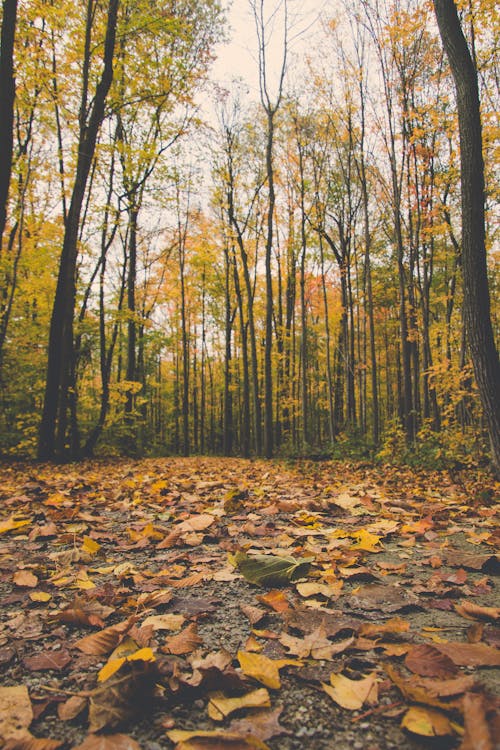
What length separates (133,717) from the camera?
92cm

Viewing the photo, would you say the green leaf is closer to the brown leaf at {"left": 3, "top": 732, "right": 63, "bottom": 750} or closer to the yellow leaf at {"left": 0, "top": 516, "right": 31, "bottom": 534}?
the brown leaf at {"left": 3, "top": 732, "right": 63, "bottom": 750}

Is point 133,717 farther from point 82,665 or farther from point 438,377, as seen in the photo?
point 438,377

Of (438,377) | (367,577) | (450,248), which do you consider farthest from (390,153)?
(367,577)

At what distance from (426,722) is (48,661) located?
981 millimetres

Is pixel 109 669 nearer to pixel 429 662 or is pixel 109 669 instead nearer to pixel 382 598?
pixel 429 662

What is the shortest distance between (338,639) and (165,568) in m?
1.05

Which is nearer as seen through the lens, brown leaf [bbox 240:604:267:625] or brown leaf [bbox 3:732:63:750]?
brown leaf [bbox 3:732:63:750]

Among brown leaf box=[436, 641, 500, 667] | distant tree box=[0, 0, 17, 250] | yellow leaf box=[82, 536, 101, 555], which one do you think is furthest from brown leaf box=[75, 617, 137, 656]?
distant tree box=[0, 0, 17, 250]

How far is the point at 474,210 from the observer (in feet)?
14.9

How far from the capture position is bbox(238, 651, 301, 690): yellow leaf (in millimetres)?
1024

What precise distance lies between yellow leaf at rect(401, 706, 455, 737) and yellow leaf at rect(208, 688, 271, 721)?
301 mm

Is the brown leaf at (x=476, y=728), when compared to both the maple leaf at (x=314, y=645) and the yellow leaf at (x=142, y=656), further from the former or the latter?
the yellow leaf at (x=142, y=656)

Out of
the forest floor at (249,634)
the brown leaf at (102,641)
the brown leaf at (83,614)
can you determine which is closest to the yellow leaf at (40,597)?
the forest floor at (249,634)

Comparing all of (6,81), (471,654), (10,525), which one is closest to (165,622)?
(471,654)
